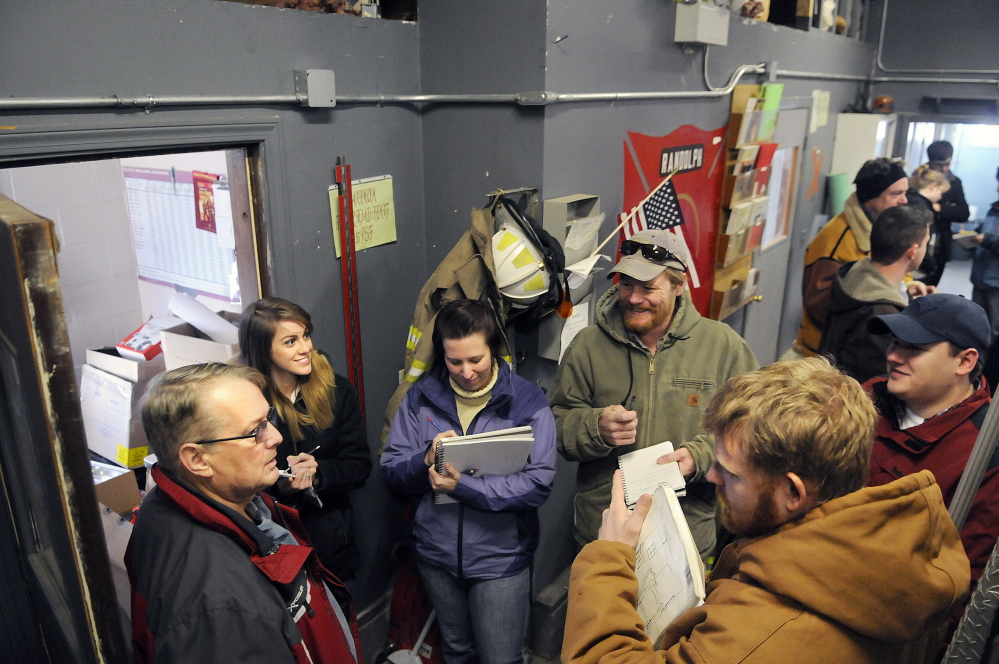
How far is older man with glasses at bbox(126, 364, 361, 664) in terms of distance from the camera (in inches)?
51.0

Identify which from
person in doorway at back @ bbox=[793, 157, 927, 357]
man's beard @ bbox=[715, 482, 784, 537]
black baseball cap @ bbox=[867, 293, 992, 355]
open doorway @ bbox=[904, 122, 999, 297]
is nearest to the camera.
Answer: man's beard @ bbox=[715, 482, 784, 537]

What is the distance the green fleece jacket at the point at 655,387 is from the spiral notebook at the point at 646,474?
0.18 metres

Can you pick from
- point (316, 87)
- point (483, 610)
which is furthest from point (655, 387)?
point (316, 87)

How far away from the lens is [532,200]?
266 cm

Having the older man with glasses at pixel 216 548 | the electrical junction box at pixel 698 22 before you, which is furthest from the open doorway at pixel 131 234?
the electrical junction box at pixel 698 22

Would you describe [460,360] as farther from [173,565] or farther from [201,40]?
[201,40]

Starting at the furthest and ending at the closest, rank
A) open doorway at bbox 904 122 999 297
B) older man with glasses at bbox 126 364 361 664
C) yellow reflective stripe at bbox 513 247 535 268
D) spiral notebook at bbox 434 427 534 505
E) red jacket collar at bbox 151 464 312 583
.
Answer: open doorway at bbox 904 122 999 297, yellow reflective stripe at bbox 513 247 535 268, spiral notebook at bbox 434 427 534 505, red jacket collar at bbox 151 464 312 583, older man with glasses at bbox 126 364 361 664

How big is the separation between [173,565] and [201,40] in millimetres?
1506

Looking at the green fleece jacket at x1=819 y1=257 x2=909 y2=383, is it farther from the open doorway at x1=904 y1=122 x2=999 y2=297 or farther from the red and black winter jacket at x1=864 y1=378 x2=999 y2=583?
the open doorway at x1=904 y1=122 x2=999 y2=297

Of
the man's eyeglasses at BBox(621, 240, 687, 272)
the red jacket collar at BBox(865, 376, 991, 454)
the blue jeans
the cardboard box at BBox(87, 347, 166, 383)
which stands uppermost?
the man's eyeglasses at BBox(621, 240, 687, 272)

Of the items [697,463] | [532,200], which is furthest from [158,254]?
[697,463]

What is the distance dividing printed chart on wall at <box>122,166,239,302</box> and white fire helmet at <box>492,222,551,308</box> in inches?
56.6

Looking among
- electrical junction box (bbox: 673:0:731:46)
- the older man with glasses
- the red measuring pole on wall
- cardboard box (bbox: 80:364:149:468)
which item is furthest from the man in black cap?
cardboard box (bbox: 80:364:149:468)

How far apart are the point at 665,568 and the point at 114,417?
273cm
